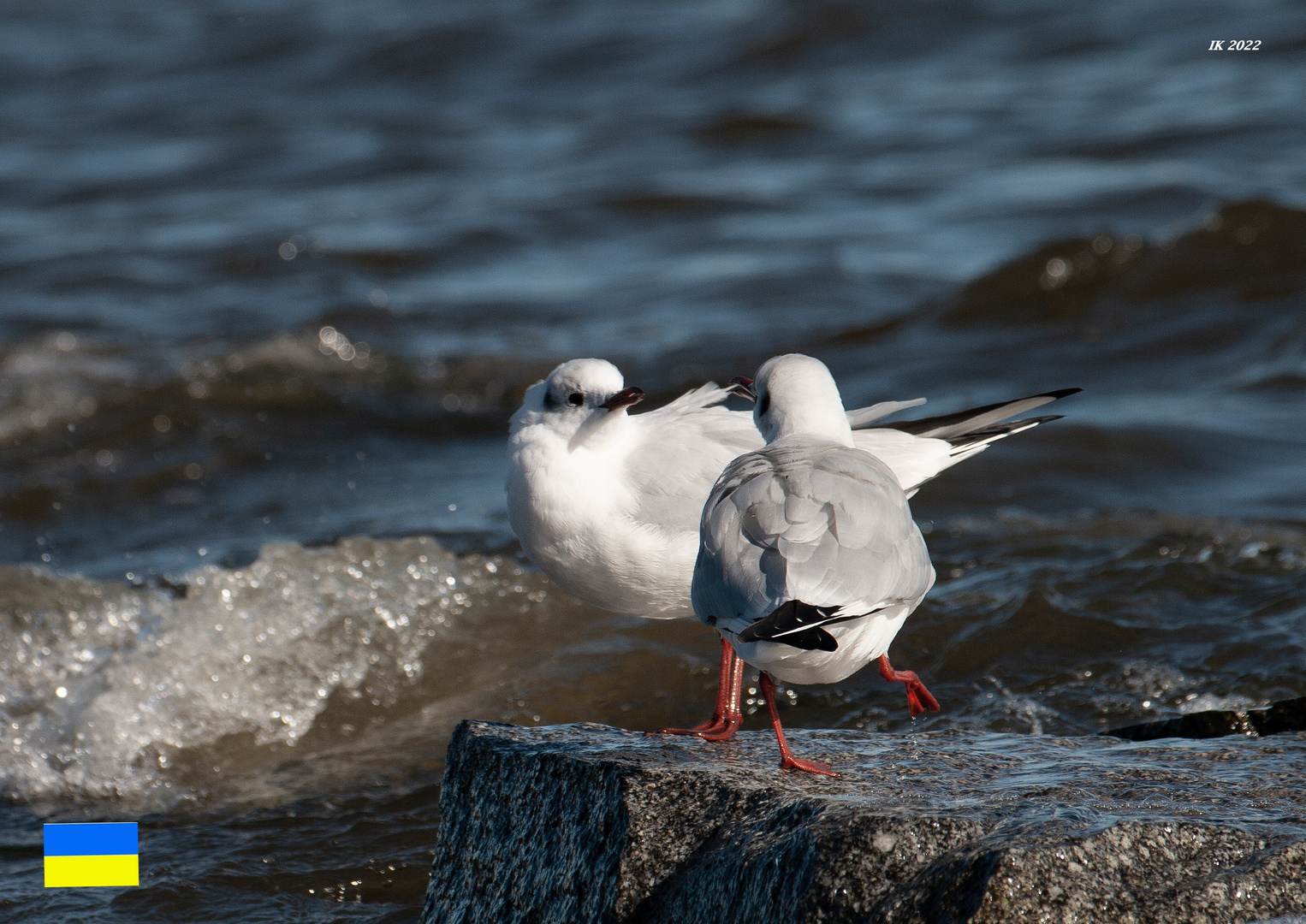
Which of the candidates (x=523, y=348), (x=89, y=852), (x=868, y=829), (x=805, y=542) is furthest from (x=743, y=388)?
(x=523, y=348)

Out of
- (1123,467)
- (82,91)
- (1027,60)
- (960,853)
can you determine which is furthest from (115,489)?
(82,91)

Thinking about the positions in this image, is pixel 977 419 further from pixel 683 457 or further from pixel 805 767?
pixel 805 767

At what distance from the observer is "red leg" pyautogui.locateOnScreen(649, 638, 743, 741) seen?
3.17 metres

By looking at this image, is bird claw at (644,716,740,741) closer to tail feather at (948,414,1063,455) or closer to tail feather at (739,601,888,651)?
tail feather at (739,601,888,651)

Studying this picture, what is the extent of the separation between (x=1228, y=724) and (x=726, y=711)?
1.28 meters

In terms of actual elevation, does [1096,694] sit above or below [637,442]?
below

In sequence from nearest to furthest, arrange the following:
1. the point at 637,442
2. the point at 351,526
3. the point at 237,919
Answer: the point at 237,919 < the point at 637,442 < the point at 351,526

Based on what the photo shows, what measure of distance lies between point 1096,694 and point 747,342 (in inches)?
204

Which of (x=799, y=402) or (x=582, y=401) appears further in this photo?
(x=582, y=401)

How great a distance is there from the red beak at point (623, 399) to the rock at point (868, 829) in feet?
3.34

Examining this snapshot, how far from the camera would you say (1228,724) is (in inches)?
138

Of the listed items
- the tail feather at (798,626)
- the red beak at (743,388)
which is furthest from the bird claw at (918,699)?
the red beak at (743,388)

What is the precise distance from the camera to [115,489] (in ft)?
25.0

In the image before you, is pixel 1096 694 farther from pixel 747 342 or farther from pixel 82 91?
pixel 82 91
